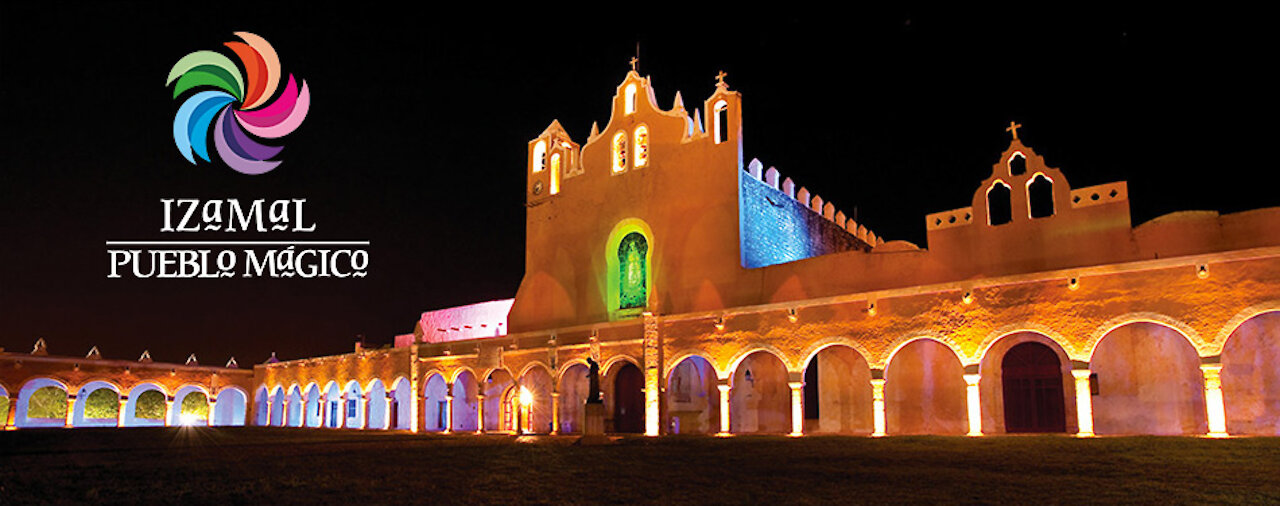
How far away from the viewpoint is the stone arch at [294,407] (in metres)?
36.3

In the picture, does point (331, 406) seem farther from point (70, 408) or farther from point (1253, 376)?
point (1253, 376)

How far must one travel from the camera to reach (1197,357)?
15.8m

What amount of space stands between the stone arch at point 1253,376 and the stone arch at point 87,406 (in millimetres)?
36945

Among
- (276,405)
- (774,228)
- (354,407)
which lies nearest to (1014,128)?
(774,228)

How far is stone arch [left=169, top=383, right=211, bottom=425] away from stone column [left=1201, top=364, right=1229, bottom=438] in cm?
3523

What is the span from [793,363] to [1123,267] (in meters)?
6.79

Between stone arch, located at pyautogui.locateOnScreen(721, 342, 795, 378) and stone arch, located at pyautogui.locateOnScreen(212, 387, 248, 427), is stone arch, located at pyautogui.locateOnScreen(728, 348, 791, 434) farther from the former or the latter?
stone arch, located at pyautogui.locateOnScreen(212, 387, 248, 427)

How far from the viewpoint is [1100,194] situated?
17.3 metres

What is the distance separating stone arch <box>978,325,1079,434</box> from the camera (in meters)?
16.8

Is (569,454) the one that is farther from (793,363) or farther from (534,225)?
(534,225)

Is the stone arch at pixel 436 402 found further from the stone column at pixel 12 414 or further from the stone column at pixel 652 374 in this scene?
the stone column at pixel 12 414

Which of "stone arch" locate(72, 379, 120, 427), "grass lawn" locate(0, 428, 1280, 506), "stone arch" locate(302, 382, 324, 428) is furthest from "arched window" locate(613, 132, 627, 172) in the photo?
"stone arch" locate(72, 379, 120, 427)

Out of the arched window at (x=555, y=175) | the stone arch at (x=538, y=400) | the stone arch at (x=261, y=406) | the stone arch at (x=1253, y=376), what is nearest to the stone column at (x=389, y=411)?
the stone arch at (x=538, y=400)

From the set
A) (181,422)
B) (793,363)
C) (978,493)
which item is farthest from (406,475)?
(181,422)
